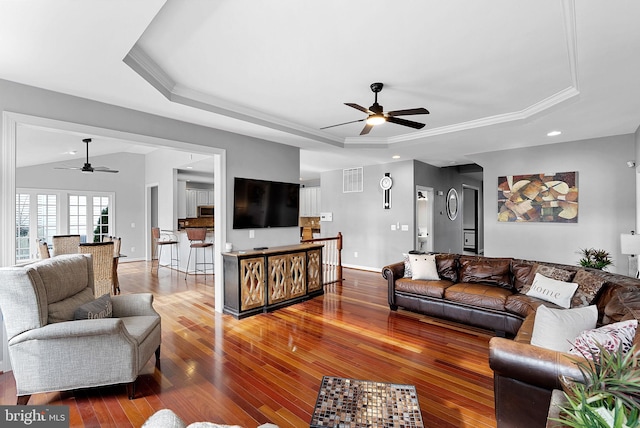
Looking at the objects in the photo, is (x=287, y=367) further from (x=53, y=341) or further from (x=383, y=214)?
(x=383, y=214)

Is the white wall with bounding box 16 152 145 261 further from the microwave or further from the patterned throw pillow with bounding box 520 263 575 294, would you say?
the patterned throw pillow with bounding box 520 263 575 294

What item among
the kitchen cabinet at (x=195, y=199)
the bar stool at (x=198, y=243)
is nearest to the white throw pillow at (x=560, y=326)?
the bar stool at (x=198, y=243)

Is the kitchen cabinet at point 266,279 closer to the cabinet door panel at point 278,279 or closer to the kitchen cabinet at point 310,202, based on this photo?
the cabinet door panel at point 278,279

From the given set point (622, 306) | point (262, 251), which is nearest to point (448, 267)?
point (622, 306)

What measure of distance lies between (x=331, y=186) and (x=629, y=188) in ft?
19.0

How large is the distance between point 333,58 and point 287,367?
9.25 ft

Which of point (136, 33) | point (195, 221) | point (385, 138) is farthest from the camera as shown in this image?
point (195, 221)

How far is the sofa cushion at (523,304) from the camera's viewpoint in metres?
3.16

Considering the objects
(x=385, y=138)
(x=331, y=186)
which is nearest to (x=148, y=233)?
(x=331, y=186)

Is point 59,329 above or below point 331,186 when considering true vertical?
below

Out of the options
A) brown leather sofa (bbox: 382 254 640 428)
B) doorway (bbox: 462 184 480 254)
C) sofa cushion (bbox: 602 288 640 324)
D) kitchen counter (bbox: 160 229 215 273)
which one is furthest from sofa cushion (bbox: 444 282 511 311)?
doorway (bbox: 462 184 480 254)

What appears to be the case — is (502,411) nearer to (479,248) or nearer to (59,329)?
(59,329)

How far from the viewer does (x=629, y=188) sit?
4.72 metres

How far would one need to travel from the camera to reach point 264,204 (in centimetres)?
495
